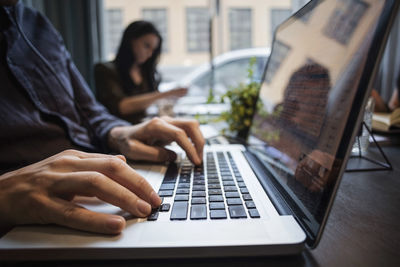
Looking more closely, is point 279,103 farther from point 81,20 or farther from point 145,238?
point 81,20

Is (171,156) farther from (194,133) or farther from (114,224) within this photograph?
(114,224)

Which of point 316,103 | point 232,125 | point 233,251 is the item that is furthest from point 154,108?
point 233,251

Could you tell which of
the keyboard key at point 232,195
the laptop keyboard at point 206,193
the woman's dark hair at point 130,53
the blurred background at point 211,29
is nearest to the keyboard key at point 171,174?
the laptop keyboard at point 206,193

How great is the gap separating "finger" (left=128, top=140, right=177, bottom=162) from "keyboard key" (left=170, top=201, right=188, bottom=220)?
22cm

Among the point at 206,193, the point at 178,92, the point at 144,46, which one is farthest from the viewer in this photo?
the point at 144,46

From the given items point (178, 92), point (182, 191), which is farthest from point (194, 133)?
point (178, 92)

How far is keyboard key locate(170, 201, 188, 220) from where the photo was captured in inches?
11.5

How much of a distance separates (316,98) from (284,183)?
140 millimetres

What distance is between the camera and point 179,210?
0.31m

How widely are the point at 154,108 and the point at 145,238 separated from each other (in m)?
1.31

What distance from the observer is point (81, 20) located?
1916mm

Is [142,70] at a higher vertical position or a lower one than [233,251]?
higher

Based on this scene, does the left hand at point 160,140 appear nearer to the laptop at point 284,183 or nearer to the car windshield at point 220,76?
the laptop at point 284,183

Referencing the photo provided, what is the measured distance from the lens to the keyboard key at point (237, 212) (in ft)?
0.95
